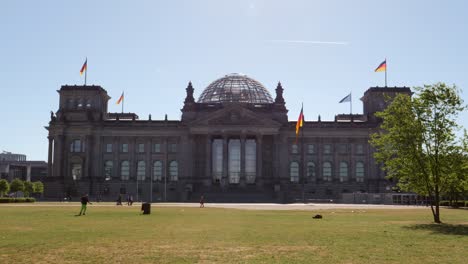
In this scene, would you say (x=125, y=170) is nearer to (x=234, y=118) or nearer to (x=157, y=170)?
(x=157, y=170)

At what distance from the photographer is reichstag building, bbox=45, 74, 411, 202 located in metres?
130

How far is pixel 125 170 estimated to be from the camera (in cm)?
13600

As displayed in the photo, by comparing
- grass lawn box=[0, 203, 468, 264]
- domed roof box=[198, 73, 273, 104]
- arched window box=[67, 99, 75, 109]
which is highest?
domed roof box=[198, 73, 273, 104]

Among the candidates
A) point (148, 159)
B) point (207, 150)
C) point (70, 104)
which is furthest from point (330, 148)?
point (70, 104)

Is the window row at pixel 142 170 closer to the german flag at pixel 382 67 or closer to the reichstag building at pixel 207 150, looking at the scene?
the reichstag building at pixel 207 150

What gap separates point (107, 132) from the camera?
136 metres

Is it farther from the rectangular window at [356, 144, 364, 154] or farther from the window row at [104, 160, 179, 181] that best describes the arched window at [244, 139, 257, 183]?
the rectangular window at [356, 144, 364, 154]

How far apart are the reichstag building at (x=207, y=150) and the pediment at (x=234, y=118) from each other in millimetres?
238

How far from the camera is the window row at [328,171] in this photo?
13388 cm

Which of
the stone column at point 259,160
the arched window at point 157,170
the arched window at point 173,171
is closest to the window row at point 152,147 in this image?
the arched window at point 157,170

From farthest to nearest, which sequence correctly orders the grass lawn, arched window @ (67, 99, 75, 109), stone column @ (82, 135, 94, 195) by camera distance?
arched window @ (67, 99, 75, 109)
stone column @ (82, 135, 94, 195)
the grass lawn

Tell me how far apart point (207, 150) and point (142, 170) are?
59.3ft

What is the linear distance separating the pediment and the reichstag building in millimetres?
238

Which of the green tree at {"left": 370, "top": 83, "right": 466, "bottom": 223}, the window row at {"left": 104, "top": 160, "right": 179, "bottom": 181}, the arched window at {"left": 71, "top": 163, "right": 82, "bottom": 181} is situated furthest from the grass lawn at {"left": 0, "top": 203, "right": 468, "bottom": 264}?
the arched window at {"left": 71, "top": 163, "right": 82, "bottom": 181}
